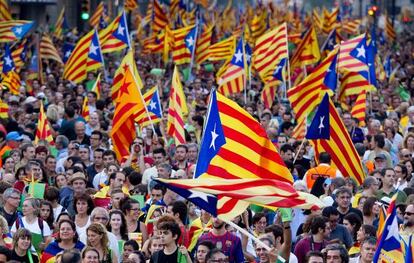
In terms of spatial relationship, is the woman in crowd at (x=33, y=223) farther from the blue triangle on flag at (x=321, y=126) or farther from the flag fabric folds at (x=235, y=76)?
the flag fabric folds at (x=235, y=76)

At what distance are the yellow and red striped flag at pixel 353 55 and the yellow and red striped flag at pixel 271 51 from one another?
953 millimetres

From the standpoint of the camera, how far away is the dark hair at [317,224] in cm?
1383

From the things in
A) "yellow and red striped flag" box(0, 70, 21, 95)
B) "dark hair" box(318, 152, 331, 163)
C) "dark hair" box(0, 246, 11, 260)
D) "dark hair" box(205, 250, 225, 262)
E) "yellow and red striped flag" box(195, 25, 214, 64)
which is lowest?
"yellow and red striped flag" box(195, 25, 214, 64)

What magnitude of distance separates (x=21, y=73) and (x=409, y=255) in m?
24.1

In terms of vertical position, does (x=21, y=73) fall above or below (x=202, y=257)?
below

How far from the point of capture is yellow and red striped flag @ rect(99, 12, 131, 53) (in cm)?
3095

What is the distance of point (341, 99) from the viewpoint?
27.9 m

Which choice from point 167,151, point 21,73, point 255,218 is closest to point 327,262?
point 255,218

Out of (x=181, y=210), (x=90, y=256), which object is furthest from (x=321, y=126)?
(x=90, y=256)

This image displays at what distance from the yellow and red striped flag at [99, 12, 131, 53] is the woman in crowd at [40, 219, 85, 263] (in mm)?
17482

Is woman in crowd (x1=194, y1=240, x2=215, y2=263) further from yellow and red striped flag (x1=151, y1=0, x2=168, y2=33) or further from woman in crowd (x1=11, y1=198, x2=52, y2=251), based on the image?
yellow and red striped flag (x1=151, y1=0, x2=168, y2=33)

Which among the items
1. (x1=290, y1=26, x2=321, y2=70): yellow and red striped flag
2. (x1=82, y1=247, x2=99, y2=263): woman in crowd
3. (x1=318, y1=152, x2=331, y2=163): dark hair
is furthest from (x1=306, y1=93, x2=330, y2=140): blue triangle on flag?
(x1=290, y1=26, x2=321, y2=70): yellow and red striped flag

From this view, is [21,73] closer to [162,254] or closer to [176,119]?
[176,119]

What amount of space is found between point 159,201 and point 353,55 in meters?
11.8
